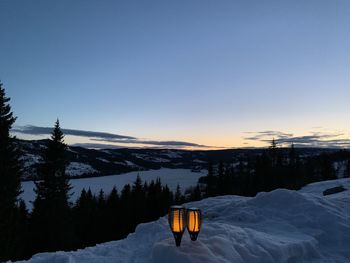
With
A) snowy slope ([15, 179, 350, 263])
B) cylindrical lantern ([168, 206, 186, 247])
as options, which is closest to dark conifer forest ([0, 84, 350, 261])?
snowy slope ([15, 179, 350, 263])

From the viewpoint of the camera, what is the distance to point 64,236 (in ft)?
84.9

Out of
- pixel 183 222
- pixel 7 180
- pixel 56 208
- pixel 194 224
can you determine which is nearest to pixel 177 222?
pixel 183 222

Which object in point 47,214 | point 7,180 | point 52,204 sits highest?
point 7,180

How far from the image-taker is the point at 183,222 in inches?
280

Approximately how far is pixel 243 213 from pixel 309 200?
7.79ft

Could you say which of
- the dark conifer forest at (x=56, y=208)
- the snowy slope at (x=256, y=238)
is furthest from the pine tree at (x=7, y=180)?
the snowy slope at (x=256, y=238)

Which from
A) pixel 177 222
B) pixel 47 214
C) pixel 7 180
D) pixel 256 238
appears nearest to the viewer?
pixel 177 222

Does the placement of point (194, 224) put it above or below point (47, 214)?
above

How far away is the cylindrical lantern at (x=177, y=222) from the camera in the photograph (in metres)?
6.93

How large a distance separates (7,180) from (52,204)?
20.9 ft

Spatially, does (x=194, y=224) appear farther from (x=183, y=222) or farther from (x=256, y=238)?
(x=256, y=238)

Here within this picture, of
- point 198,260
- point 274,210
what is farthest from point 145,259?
point 274,210

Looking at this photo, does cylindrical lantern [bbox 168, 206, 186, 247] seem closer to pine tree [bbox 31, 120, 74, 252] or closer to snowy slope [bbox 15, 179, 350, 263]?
snowy slope [bbox 15, 179, 350, 263]

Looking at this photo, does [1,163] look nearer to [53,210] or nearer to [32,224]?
[53,210]
